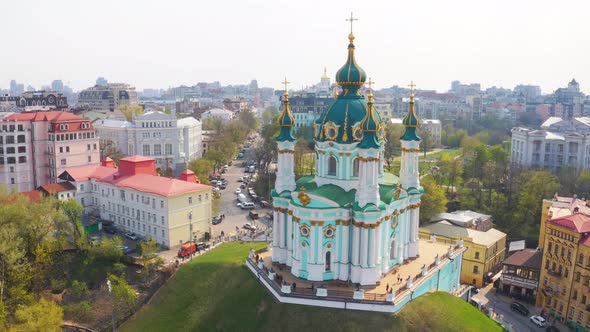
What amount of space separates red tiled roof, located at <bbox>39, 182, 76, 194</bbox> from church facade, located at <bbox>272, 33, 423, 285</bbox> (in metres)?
24.2

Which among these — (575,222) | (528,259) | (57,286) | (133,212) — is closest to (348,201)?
(575,222)

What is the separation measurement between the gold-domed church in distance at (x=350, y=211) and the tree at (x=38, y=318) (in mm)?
11176

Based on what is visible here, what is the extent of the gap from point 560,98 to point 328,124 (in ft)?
432

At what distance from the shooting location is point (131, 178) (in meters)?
42.9

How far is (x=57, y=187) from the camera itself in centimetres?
4400

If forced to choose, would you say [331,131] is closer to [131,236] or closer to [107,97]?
[131,236]

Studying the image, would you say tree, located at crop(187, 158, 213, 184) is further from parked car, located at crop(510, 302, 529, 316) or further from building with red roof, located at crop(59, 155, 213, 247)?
parked car, located at crop(510, 302, 529, 316)

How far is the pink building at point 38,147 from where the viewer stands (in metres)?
49.5

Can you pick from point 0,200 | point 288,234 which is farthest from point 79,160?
point 288,234

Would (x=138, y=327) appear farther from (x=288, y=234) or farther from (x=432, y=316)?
(x=432, y=316)

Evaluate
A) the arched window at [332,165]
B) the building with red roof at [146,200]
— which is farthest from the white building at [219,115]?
the arched window at [332,165]

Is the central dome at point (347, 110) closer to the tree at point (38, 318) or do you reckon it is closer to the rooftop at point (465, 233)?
the rooftop at point (465, 233)

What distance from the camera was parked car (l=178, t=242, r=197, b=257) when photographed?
36.8 metres

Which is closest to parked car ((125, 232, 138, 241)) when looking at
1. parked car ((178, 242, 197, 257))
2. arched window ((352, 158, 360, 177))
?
parked car ((178, 242, 197, 257))
